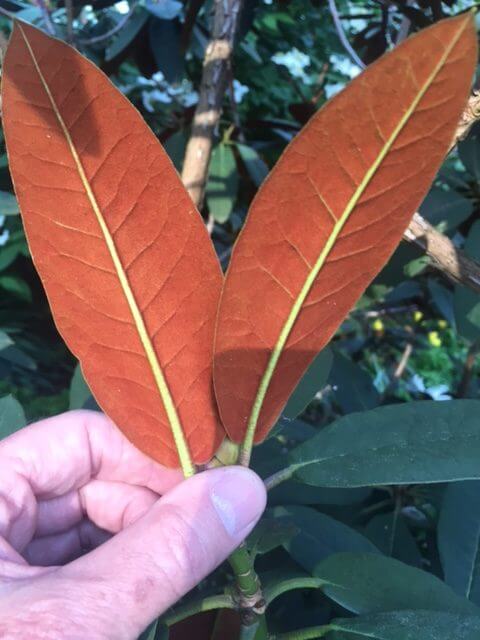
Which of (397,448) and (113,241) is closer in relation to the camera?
(113,241)

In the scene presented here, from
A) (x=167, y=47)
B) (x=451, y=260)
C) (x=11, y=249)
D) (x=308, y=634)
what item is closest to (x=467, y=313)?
(x=451, y=260)

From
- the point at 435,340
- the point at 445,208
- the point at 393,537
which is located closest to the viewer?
the point at 393,537

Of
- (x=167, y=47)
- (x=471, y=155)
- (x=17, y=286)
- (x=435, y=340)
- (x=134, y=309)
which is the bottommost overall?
(x=435, y=340)

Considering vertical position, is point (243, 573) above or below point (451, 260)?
below

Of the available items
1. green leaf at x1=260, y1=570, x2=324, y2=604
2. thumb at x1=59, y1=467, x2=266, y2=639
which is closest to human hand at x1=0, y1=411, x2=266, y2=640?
thumb at x1=59, y1=467, x2=266, y2=639

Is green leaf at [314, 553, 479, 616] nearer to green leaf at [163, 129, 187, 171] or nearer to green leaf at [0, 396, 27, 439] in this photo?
green leaf at [0, 396, 27, 439]

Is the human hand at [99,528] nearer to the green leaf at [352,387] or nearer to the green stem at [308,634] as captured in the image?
the green stem at [308,634]

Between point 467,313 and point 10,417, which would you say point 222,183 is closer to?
point 467,313
